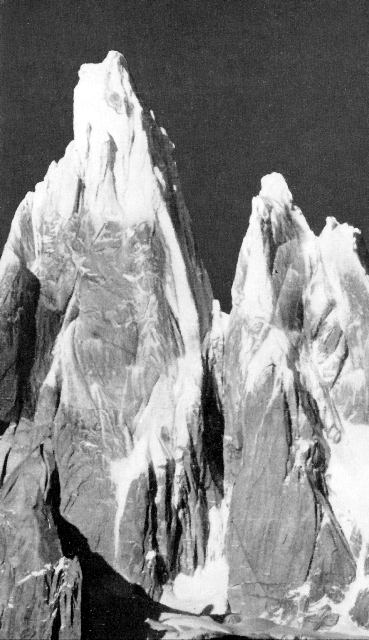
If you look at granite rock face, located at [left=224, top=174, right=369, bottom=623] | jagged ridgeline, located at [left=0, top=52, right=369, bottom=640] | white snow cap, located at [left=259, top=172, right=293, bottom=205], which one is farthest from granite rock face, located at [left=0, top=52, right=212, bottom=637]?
white snow cap, located at [left=259, top=172, right=293, bottom=205]

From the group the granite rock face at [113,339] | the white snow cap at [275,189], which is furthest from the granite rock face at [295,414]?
the granite rock face at [113,339]

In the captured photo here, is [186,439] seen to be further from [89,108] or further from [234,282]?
[89,108]

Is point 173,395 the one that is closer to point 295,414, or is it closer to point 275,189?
point 295,414

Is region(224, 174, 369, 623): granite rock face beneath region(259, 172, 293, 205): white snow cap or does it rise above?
beneath

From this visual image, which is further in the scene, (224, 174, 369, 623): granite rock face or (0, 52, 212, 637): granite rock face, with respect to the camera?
(0, 52, 212, 637): granite rock face

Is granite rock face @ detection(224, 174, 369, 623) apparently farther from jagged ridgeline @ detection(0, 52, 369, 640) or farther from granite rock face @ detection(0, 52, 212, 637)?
granite rock face @ detection(0, 52, 212, 637)
